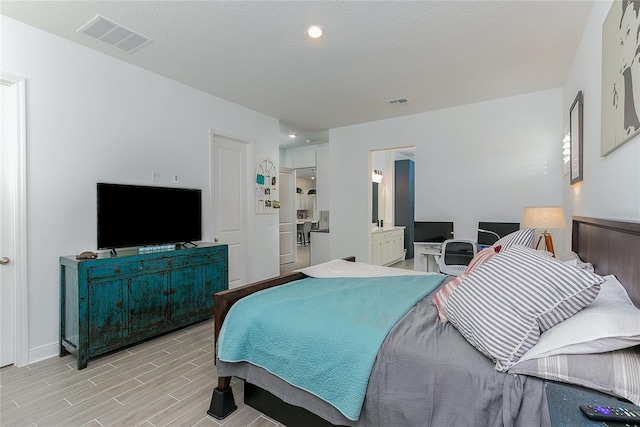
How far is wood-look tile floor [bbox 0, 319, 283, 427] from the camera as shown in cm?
186

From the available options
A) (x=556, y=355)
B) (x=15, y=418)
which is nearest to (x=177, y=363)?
(x=15, y=418)

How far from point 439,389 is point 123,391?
2.19m

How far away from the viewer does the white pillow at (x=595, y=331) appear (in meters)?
1.00

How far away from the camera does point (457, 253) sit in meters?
3.76

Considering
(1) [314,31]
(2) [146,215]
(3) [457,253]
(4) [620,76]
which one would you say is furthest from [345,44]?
(3) [457,253]

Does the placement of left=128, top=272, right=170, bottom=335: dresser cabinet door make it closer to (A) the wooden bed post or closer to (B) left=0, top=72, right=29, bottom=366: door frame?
(B) left=0, top=72, right=29, bottom=366: door frame

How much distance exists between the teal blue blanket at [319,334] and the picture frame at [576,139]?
6.25ft

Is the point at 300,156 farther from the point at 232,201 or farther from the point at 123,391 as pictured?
the point at 123,391

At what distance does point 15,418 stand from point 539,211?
14.7ft

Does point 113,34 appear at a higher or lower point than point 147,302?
higher

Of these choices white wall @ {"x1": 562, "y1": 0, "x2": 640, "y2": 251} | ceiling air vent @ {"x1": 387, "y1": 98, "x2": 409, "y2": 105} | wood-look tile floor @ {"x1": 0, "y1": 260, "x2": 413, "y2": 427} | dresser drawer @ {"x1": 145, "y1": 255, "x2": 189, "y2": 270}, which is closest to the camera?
white wall @ {"x1": 562, "y1": 0, "x2": 640, "y2": 251}

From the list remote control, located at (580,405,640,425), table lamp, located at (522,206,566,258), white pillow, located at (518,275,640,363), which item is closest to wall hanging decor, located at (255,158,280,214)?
table lamp, located at (522,206,566,258)

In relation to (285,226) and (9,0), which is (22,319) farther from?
(285,226)

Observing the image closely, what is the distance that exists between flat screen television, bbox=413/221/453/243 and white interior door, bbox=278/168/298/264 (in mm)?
3548
